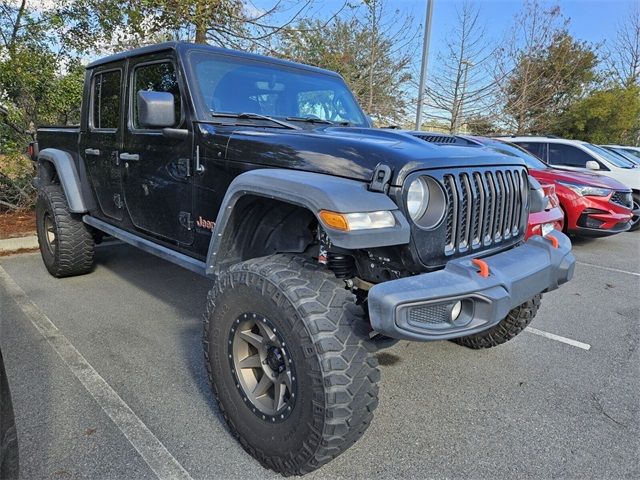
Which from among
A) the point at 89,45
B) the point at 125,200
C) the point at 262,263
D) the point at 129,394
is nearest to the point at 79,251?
the point at 125,200

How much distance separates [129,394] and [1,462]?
1420 mm

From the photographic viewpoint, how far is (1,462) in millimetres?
1403

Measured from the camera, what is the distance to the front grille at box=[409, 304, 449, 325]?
181 cm

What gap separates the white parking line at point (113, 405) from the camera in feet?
7.22

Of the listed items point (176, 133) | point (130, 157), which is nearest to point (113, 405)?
point (176, 133)

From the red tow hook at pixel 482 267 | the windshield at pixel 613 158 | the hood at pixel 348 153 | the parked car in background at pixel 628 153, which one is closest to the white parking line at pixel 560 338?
the hood at pixel 348 153

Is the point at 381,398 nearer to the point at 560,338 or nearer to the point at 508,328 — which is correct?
the point at 508,328

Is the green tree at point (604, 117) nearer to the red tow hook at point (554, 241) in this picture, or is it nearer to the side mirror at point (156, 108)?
the red tow hook at point (554, 241)

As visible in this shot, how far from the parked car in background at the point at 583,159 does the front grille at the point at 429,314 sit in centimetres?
836

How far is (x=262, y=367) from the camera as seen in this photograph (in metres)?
2.21

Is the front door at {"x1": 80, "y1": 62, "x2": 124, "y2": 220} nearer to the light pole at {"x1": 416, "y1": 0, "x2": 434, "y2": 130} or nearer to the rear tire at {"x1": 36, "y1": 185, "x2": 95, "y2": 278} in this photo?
the rear tire at {"x1": 36, "y1": 185, "x2": 95, "y2": 278}

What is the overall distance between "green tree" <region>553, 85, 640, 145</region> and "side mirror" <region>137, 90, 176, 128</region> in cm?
2363

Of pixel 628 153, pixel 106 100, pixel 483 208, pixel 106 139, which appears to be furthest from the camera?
pixel 628 153

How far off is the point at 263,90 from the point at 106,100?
5.56 feet
